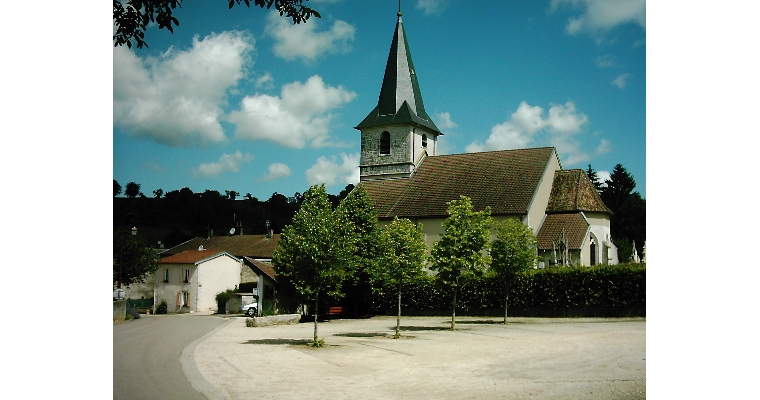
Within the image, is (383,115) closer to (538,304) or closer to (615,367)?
(538,304)

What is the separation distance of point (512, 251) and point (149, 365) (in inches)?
529

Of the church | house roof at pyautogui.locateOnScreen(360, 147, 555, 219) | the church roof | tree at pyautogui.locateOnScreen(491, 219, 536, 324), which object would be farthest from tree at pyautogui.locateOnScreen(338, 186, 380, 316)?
the church roof

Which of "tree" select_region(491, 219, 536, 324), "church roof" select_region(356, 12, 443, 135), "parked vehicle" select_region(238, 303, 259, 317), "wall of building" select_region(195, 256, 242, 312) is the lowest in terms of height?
"parked vehicle" select_region(238, 303, 259, 317)

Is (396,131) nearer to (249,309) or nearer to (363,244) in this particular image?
(363,244)

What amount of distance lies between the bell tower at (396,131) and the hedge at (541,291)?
34.8 ft

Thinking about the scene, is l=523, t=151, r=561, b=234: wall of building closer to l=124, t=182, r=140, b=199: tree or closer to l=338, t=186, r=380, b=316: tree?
l=338, t=186, r=380, b=316: tree

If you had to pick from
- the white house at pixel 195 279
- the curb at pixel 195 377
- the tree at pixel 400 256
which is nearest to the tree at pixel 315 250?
the curb at pixel 195 377

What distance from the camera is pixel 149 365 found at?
29.0 ft

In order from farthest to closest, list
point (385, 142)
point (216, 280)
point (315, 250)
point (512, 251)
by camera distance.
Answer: point (385, 142), point (216, 280), point (512, 251), point (315, 250)

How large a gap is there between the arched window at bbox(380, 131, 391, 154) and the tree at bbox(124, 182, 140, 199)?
1113 inches

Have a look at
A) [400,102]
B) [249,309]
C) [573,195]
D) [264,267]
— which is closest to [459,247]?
[264,267]

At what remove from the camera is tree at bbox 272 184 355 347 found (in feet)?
39.8

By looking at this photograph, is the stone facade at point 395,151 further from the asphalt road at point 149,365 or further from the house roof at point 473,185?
the asphalt road at point 149,365
